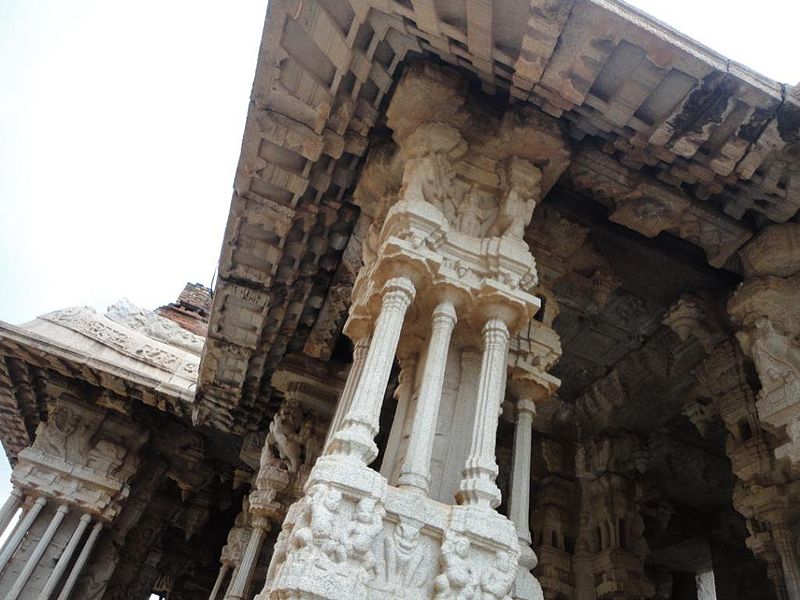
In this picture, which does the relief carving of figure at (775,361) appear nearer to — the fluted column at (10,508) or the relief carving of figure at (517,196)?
the relief carving of figure at (517,196)

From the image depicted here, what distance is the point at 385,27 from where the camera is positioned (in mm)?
4133

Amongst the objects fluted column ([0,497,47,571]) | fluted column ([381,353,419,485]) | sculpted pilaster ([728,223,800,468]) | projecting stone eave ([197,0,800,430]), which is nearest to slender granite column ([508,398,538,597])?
fluted column ([381,353,419,485])

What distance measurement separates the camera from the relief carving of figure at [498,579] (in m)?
2.95

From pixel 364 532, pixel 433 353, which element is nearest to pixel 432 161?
pixel 433 353

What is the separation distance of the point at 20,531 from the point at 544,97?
9386 millimetres

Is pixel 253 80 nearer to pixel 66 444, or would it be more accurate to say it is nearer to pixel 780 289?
pixel 780 289

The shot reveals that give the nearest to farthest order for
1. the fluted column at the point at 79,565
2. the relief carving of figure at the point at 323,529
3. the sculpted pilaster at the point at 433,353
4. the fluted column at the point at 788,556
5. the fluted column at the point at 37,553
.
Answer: the relief carving of figure at the point at 323,529
the sculpted pilaster at the point at 433,353
the fluted column at the point at 788,556
the fluted column at the point at 37,553
the fluted column at the point at 79,565

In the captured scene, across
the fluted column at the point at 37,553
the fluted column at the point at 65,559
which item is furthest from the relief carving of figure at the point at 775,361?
the fluted column at the point at 37,553

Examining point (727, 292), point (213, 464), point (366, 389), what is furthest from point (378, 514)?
point (213, 464)

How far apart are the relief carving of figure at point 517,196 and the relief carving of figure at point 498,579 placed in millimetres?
2148

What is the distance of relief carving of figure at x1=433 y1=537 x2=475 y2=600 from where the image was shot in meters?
2.88

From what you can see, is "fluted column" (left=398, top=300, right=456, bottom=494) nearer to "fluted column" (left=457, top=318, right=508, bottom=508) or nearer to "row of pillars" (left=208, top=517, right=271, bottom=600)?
"fluted column" (left=457, top=318, right=508, bottom=508)

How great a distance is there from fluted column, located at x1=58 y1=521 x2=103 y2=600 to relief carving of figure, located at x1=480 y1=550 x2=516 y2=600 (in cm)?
853

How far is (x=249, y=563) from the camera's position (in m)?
7.46
